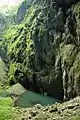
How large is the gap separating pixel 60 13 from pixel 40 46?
1025 inches

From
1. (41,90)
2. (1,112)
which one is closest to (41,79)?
(41,90)

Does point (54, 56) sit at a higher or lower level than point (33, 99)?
higher

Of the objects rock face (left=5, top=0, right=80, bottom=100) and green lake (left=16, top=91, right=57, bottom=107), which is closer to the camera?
rock face (left=5, top=0, right=80, bottom=100)

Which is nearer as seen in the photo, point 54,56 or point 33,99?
point 33,99

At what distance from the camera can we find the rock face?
13479 cm

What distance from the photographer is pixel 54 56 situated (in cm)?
15912

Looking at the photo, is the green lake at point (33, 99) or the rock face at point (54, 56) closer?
the rock face at point (54, 56)

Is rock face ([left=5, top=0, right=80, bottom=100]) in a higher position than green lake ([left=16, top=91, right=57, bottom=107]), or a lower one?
higher

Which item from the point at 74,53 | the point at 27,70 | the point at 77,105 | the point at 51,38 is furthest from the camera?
the point at 27,70

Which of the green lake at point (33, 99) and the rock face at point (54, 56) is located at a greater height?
the rock face at point (54, 56)

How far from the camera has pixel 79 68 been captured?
418 feet

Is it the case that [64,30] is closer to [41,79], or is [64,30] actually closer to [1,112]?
[41,79]

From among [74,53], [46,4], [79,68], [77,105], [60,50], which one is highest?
[46,4]

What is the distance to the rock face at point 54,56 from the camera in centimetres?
13479
